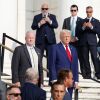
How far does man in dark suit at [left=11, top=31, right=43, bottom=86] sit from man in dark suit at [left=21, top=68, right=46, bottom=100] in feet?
7.25

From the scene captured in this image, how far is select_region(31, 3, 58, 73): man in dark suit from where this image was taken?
13820mm

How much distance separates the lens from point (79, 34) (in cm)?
1412

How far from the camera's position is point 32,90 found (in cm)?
895

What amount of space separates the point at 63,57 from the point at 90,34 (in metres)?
2.86

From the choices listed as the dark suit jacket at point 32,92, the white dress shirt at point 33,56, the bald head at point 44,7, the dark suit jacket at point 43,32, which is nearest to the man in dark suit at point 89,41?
the dark suit jacket at point 43,32

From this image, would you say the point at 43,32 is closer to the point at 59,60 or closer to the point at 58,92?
the point at 59,60

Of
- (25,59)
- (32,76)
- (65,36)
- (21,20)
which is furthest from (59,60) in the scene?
(21,20)

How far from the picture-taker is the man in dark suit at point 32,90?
894 cm

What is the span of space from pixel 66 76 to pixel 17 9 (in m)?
6.62

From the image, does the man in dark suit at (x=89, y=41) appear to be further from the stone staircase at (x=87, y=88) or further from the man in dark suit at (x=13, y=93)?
the man in dark suit at (x=13, y=93)

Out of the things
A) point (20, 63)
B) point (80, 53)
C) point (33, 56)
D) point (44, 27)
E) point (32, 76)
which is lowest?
point (32, 76)

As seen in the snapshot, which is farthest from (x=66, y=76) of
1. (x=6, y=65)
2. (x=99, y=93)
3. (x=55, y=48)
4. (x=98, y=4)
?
(x=98, y=4)

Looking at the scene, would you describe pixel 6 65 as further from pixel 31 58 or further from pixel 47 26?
pixel 31 58

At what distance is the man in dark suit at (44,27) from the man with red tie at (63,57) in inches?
93.6
